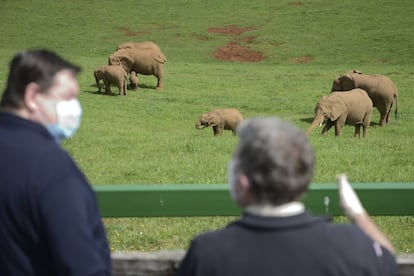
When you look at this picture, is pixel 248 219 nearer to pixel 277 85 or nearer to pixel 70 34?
pixel 277 85

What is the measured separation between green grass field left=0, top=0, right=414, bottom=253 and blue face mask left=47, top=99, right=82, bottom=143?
375 cm

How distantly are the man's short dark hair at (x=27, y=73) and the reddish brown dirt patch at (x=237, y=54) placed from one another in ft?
135

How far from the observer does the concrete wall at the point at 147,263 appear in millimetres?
3537

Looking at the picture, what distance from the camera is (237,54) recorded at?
148 feet

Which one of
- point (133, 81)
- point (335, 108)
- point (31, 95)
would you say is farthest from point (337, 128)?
point (31, 95)

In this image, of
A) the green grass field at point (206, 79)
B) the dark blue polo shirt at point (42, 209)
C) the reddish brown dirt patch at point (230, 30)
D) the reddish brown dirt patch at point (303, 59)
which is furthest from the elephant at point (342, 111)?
the reddish brown dirt patch at point (230, 30)

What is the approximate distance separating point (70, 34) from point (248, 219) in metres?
49.6

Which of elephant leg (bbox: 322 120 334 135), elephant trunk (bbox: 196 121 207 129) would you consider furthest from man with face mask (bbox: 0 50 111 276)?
elephant leg (bbox: 322 120 334 135)

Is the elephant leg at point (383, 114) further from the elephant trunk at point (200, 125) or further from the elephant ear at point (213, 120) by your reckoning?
→ the elephant trunk at point (200, 125)

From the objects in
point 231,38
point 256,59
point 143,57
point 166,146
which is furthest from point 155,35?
point 166,146

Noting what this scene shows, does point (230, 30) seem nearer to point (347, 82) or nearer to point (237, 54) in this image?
point (237, 54)

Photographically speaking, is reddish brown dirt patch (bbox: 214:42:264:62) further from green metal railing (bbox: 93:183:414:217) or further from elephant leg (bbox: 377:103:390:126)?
green metal railing (bbox: 93:183:414:217)

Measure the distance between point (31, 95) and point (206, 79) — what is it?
30476 millimetres

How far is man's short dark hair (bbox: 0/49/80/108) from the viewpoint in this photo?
285 cm
